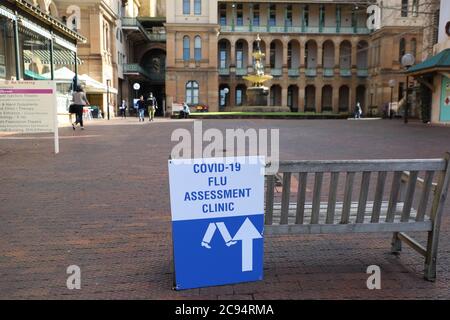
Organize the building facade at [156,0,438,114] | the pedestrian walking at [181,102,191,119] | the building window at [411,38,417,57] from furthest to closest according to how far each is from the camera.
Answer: the building facade at [156,0,438,114], the building window at [411,38,417,57], the pedestrian walking at [181,102,191,119]

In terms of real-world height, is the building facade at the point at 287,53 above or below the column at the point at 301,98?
above

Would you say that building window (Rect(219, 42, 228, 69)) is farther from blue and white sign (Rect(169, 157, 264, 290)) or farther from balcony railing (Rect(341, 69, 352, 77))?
blue and white sign (Rect(169, 157, 264, 290))

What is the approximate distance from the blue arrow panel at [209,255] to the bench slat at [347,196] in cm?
74

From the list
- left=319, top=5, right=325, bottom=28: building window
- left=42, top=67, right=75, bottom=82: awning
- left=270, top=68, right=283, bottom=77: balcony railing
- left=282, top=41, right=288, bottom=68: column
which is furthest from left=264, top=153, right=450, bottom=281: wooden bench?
left=319, top=5, right=325, bottom=28: building window

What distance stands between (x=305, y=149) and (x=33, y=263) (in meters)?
10.2

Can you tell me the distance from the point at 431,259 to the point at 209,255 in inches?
75.3

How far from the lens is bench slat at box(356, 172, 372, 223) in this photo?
3918 millimetres

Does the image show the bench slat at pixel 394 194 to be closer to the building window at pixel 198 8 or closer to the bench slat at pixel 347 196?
the bench slat at pixel 347 196

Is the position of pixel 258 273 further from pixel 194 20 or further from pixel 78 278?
pixel 194 20

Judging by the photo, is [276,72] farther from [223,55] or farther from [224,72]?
[223,55]

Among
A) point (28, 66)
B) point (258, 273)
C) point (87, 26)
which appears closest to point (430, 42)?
point (28, 66)

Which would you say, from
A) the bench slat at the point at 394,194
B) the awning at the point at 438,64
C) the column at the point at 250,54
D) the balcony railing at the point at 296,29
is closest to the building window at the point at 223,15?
the balcony railing at the point at 296,29

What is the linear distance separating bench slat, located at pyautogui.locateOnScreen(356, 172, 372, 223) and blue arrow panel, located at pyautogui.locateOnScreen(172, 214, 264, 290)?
0.88 metres

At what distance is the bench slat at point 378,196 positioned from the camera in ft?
13.1
